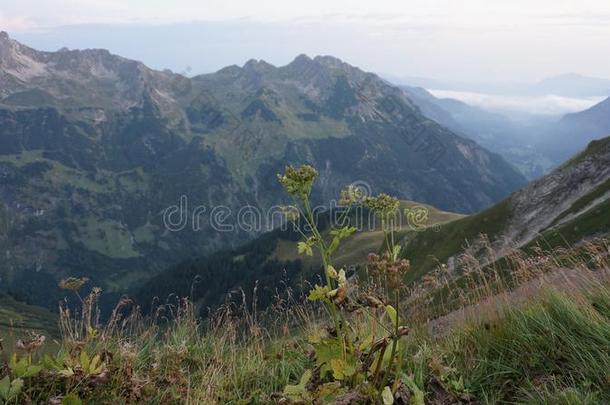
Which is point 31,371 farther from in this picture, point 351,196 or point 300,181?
point 351,196

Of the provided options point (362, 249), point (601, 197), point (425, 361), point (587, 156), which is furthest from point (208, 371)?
point (362, 249)

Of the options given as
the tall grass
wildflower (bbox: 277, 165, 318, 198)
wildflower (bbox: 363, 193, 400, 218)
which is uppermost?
wildflower (bbox: 277, 165, 318, 198)

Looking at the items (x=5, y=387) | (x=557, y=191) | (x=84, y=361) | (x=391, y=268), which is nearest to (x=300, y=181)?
(x=391, y=268)

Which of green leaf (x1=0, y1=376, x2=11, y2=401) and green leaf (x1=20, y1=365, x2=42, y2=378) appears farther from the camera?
green leaf (x1=20, y1=365, x2=42, y2=378)

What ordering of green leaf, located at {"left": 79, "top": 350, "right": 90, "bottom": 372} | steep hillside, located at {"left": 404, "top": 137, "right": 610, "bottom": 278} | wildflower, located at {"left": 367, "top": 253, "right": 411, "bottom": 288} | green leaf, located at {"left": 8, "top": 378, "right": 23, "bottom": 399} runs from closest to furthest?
wildflower, located at {"left": 367, "top": 253, "right": 411, "bottom": 288}, green leaf, located at {"left": 8, "top": 378, "right": 23, "bottom": 399}, green leaf, located at {"left": 79, "top": 350, "right": 90, "bottom": 372}, steep hillside, located at {"left": 404, "top": 137, "right": 610, "bottom": 278}

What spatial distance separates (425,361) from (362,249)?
152247 millimetres

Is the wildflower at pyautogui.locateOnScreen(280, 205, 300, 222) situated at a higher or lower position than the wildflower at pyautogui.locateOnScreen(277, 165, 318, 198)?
lower

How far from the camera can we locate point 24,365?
629 centimetres

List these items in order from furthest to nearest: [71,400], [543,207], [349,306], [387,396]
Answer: [543,207]
[349,306]
[71,400]
[387,396]

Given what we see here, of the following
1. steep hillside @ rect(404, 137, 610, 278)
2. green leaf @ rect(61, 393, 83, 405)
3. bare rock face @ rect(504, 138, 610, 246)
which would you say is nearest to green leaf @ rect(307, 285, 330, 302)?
green leaf @ rect(61, 393, 83, 405)

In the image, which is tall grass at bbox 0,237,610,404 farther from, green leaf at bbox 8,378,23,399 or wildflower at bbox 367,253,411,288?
wildflower at bbox 367,253,411,288

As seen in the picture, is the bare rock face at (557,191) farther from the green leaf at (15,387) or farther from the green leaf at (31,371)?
the green leaf at (15,387)

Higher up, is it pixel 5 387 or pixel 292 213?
pixel 292 213

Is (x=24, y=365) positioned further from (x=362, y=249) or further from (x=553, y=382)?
(x=362, y=249)
